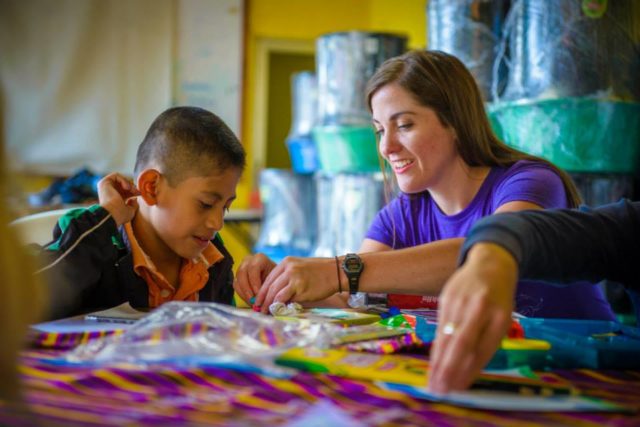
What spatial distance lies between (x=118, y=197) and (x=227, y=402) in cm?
91

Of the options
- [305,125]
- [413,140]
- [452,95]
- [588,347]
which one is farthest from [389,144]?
[305,125]

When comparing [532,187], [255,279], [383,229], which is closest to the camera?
[255,279]

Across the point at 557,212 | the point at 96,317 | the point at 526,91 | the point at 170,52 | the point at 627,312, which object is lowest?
the point at 627,312

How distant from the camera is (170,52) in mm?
5402

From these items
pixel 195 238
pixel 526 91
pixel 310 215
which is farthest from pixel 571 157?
pixel 310 215

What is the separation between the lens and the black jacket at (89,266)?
1300mm

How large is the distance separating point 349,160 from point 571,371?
2475 mm

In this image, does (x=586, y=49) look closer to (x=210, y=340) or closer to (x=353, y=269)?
(x=353, y=269)

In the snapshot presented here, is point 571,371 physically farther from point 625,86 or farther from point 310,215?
point 310,215

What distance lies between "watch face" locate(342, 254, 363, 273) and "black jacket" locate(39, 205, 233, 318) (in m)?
0.43

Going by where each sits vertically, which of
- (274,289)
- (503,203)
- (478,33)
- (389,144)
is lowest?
(274,289)

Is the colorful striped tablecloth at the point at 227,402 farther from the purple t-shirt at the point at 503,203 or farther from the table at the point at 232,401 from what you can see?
the purple t-shirt at the point at 503,203

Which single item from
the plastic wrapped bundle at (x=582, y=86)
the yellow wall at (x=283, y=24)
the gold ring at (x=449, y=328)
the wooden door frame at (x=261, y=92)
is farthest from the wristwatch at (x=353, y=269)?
the wooden door frame at (x=261, y=92)

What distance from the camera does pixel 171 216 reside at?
1.61 m
